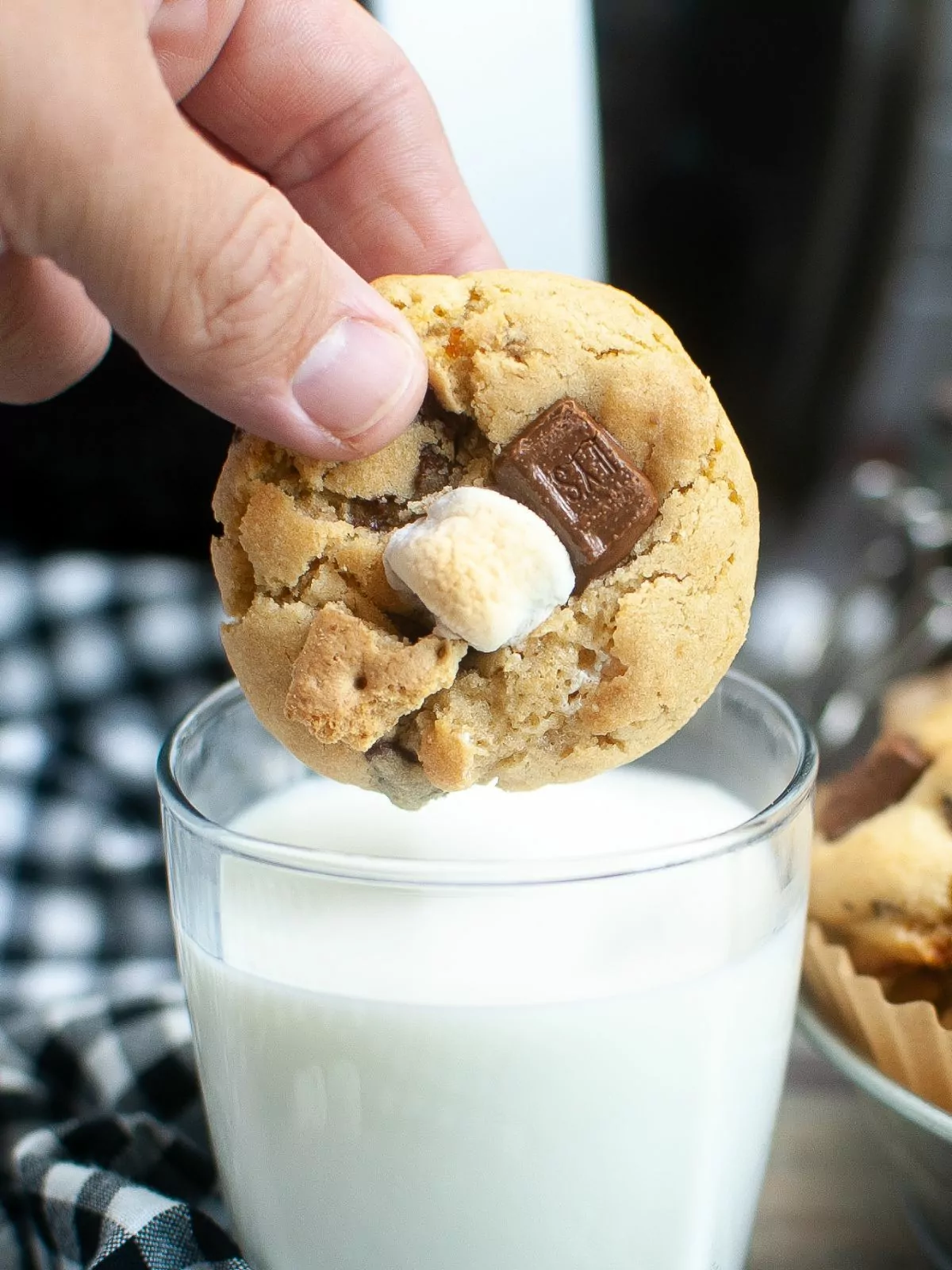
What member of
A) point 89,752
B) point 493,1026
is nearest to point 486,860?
point 493,1026

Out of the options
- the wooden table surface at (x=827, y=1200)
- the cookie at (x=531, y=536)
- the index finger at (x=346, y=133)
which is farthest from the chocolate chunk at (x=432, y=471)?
the wooden table surface at (x=827, y=1200)

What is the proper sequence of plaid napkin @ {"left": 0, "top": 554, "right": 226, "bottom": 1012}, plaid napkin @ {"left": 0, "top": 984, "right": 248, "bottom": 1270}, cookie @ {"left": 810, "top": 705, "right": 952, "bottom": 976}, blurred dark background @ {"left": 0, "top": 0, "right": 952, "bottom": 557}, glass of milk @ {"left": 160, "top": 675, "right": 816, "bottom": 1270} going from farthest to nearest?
blurred dark background @ {"left": 0, "top": 0, "right": 952, "bottom": 557}
plaid napkin @ {"left": 0, "top": 554, "right": 226, "bottom": 1012}
cookie @ {"left": 810, "top": 705, "right": 952, "bottom": 976}
plaid napkin @ {"left": 0, "top": 984, "right": 248, "bottom": 1270}
glass of milk @ {"left": 160, "top": 675, "right": 816, "bottom": 1270}

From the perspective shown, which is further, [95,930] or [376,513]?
[95,930]

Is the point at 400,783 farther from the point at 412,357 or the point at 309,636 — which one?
the point at 412,357

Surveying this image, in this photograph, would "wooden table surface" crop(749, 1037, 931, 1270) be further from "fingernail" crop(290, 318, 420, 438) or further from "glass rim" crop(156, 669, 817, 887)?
"fingernail" crop(290, 318, 420, 438)

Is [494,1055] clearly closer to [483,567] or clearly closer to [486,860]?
[486,860]

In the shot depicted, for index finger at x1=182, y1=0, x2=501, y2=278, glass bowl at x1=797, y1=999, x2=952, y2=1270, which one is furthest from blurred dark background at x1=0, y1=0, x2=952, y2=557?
glass bowl at x1=797, y1=999, x2=952, y2=1270
